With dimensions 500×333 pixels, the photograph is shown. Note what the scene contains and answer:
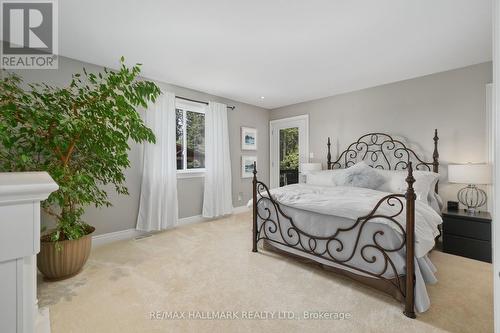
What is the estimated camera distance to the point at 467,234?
106 inches

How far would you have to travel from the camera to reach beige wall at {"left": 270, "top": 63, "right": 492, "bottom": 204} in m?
3.01

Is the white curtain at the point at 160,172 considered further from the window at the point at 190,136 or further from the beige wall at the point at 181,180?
the window at the point at 190,136

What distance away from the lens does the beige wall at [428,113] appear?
301 centimetres

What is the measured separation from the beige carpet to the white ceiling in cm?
240

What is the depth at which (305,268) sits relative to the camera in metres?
2.44

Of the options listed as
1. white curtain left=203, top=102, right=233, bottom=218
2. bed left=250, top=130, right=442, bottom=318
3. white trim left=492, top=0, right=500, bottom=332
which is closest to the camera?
white trim left=492, top=0, right=500, bottom=332

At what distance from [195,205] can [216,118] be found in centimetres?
165

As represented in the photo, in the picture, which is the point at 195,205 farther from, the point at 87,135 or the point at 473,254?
the point at 473,254

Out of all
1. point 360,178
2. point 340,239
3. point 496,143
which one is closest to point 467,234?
point 360,178

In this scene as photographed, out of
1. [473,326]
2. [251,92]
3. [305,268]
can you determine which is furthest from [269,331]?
[251,92]

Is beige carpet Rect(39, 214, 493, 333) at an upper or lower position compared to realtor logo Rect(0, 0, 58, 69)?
lower

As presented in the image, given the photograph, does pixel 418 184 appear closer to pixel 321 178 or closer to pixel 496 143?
pixel 321 178

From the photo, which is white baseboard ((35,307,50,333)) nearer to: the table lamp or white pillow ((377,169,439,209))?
white pillow ((377,169,439,209))

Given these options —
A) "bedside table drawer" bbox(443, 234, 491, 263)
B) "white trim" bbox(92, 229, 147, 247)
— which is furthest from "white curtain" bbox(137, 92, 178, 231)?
"bedside table drawer" bbox(443, 234, 491, 263)
